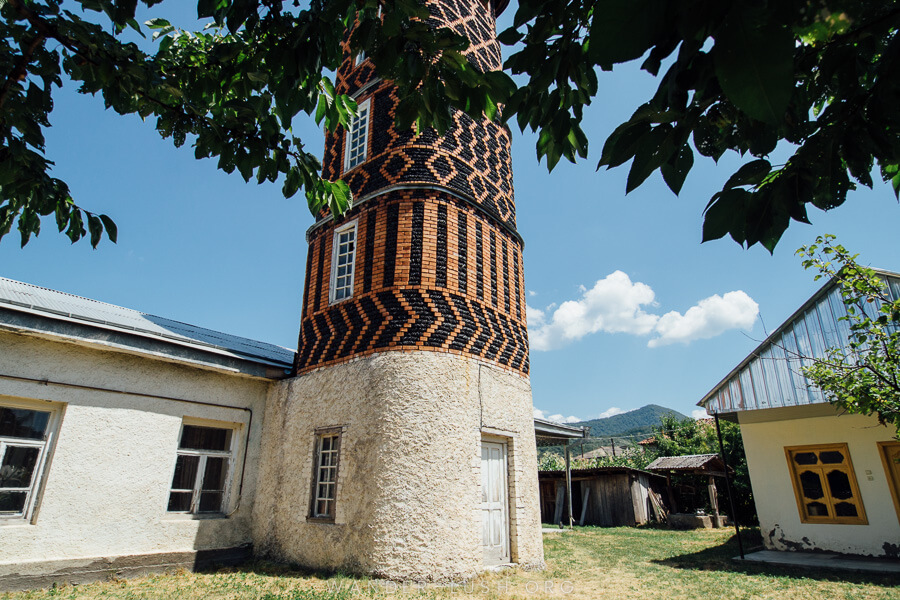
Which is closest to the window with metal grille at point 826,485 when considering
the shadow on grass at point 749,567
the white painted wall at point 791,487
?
the white painted wall at point 791,487

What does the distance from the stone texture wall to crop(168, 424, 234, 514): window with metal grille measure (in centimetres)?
70

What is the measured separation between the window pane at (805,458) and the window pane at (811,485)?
209 mm

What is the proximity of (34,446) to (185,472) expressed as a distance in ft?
6.97

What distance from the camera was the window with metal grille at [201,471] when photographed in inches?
317

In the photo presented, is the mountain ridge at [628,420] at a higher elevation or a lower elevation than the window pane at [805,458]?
higher

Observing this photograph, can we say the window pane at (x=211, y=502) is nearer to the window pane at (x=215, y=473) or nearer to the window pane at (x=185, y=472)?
the window pane at (x=215, y=473)

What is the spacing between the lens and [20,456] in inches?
264

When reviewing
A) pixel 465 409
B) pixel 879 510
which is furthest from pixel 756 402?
pixel 465 409

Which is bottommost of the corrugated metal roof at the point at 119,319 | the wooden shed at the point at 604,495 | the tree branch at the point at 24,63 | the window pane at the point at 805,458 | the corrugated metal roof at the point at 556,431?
the wooden shed at the point at 604,495

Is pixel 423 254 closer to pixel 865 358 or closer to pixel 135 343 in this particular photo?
pixel 135 343

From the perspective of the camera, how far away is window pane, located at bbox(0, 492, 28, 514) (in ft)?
21.3

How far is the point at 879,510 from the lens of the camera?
9.52m

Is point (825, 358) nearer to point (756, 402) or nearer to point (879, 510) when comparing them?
point (756, 402)

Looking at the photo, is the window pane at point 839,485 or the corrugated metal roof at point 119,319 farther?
the window pane at point 839,485
